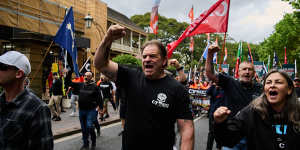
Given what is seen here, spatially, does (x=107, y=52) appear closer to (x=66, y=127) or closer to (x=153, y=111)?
(x=153, y=111)

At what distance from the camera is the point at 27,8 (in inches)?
632

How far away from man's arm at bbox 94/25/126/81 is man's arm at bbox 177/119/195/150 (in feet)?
2.42

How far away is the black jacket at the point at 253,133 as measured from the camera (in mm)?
1945

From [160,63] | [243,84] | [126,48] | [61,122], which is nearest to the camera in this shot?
[160,63]

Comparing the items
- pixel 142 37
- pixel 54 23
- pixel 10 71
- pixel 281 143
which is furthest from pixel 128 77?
pixel 142 37

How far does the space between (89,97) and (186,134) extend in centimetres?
446

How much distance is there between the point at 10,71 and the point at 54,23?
17.9 meters

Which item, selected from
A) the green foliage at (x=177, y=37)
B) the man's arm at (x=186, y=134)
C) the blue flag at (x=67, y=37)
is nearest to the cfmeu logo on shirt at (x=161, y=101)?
the man's arm at (x=186, y=134)

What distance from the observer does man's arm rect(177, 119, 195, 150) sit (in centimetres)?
224

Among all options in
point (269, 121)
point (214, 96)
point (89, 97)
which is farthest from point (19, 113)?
point (214, 96)

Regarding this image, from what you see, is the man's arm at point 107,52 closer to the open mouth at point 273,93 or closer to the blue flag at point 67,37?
the open mouth at point 273,93

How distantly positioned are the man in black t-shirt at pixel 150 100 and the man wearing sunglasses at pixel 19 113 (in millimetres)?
630

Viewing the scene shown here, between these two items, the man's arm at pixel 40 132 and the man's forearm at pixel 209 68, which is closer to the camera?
the man's arm at pixel 40 132

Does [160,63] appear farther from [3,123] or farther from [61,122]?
[61,122]
